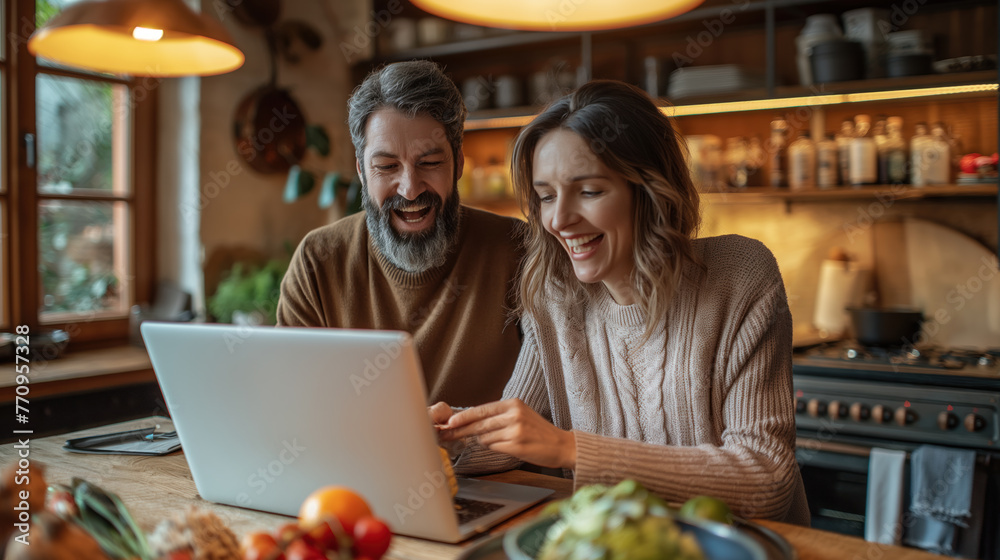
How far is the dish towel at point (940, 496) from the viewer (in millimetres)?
2246

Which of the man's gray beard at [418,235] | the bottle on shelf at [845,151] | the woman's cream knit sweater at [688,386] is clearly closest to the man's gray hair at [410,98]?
the man's gray beard at [418,235]

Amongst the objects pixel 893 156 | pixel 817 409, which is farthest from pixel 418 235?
pixel 893 156

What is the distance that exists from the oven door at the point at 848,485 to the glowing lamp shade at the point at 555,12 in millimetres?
1700

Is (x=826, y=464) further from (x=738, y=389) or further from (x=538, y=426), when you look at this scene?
(x=538, y=426)

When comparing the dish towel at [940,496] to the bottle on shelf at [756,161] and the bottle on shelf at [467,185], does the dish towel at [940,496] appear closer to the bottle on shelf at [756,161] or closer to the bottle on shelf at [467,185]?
the bottle on shelf at [756,161]

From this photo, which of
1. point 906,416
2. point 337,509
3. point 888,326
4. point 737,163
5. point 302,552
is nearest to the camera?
point 302,552

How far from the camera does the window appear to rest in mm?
2914

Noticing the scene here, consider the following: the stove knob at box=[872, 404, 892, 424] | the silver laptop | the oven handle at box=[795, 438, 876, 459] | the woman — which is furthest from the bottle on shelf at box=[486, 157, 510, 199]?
the silver laptop

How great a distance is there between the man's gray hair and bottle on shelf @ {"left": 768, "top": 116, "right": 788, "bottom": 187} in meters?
1.77

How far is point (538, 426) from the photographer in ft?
3.70
